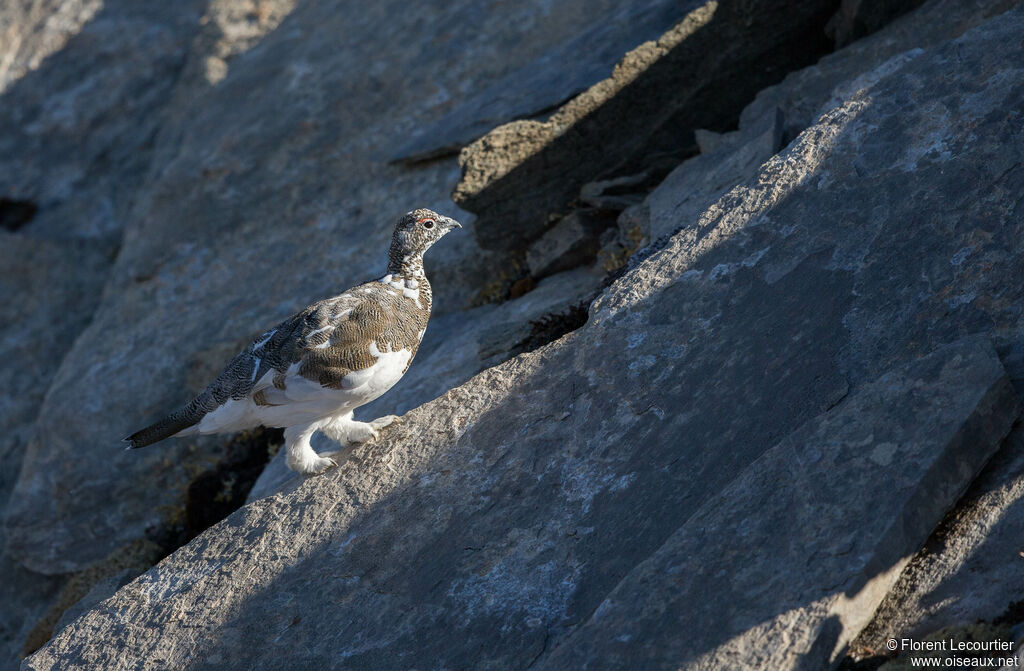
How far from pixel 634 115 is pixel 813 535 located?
5.92 metres

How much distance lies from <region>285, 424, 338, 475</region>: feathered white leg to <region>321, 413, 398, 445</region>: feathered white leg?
0.44 feet

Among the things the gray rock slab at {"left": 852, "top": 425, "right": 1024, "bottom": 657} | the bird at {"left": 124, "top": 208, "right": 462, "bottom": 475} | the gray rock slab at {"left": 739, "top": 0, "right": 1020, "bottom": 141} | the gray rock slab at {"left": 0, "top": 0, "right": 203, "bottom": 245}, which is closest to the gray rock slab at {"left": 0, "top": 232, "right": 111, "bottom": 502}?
the gray rock slab at {"left": 0, "top": 0, "right": 203, "bottom": 245}

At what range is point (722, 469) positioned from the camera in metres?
5.24

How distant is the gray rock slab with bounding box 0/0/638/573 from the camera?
33.8ft

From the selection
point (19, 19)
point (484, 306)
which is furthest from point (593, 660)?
point (19, 19)

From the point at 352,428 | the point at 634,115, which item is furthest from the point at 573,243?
the point at 352,428

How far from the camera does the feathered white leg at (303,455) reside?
6.51 m

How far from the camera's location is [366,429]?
6.48 meters

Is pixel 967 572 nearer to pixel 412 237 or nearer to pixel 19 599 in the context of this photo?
pixel 412 237

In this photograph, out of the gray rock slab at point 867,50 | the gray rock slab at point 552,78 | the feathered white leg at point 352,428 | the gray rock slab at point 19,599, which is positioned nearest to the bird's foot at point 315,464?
the feathered white leg at point 352,428

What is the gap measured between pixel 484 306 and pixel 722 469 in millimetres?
4775

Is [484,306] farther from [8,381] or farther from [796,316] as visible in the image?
[8,381]

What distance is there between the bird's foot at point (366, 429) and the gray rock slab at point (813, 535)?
229 cm

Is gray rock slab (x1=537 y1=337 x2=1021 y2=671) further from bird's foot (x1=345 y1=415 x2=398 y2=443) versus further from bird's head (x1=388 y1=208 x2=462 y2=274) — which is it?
bird's head (x1=388 y1=208 x2=462 y2=274)
